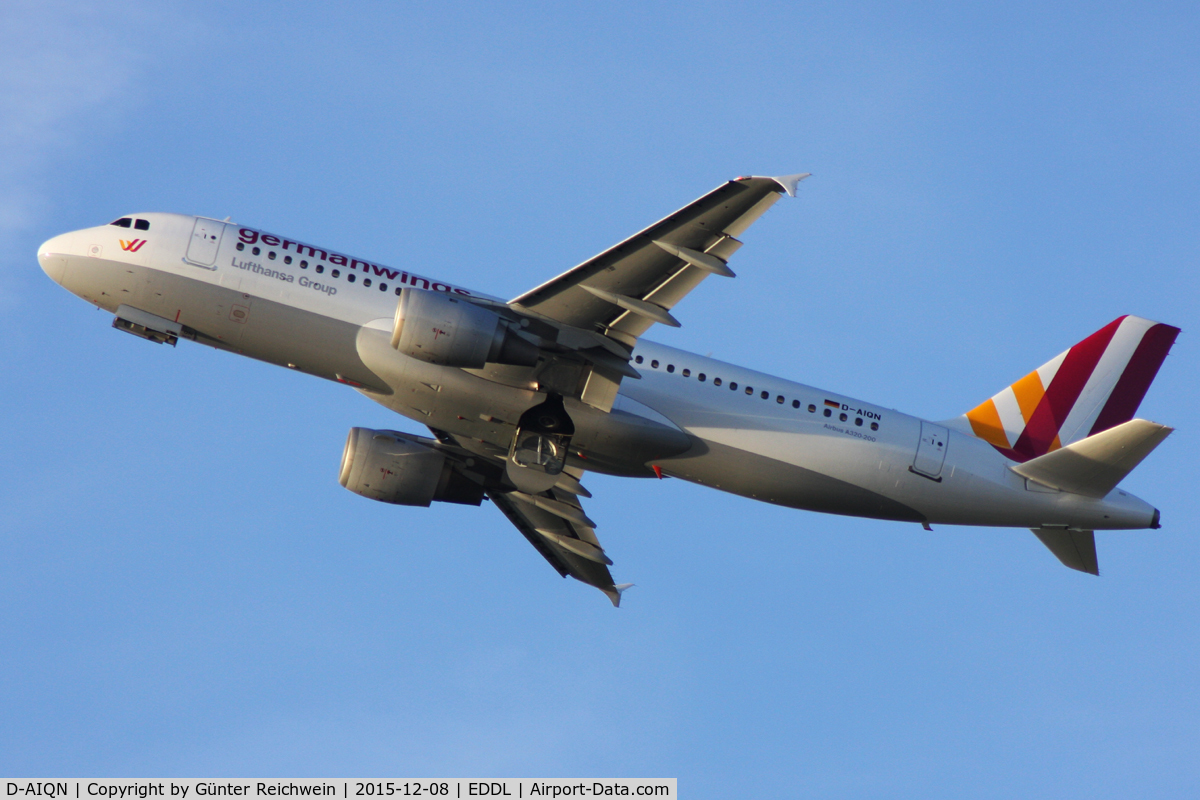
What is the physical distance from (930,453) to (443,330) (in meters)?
14.4

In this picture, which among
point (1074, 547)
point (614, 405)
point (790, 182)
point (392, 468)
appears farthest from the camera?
point (392, 468)

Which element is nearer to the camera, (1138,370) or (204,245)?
(204,245)

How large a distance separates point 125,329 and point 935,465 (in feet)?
75.2

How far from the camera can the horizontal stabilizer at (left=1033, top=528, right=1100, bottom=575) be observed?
34375 mm

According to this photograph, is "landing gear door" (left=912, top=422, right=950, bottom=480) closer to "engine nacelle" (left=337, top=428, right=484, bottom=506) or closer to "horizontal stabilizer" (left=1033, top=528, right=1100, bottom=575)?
"horizontal stabilizer" (left=1033, top=528, right=1100, bottom=575)

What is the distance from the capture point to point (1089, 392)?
35.8 meters

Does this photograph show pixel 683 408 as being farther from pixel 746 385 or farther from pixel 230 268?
pixel 230 268

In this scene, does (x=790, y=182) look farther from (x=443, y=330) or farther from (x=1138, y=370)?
(x=1138, y=370)

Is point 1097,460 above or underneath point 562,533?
above

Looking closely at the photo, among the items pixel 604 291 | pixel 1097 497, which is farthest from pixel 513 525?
pixel 1097 497

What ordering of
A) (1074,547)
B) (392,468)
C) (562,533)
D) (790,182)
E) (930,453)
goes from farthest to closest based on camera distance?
1. (562,533)
2. (392,468)
3. (1074,547)
4. (930,453)
5. (790,182)

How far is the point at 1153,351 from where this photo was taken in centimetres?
3578

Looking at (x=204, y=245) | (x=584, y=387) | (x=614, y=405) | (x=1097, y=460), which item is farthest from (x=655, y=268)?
(x=1097, y=460)

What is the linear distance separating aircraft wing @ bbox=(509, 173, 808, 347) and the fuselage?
2.40 m
